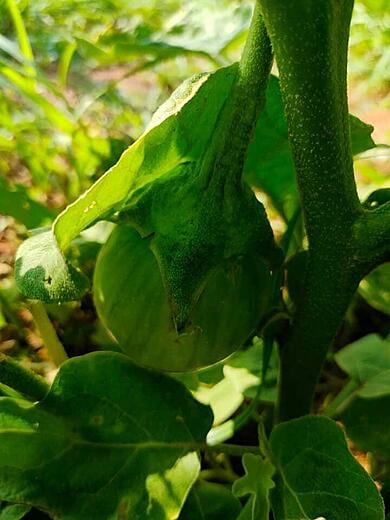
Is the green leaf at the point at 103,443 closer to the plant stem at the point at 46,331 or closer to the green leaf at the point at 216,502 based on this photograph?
the green leaf at the point at 216,502

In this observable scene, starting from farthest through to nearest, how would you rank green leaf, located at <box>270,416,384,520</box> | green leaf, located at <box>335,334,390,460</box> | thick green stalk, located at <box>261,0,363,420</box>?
green leaf, located at <box>335,334,390,460</box>, green leaf, located at <box>270,416,384,520</box>, thick green stalk, located at <box>261,0,363,420</box>

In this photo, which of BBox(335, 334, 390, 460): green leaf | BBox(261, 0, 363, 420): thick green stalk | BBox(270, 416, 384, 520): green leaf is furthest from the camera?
BBox(335, 334, 390, 460): green leaf

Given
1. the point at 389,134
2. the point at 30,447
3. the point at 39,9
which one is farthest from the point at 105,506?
the point at 389,134

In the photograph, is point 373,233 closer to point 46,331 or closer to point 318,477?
point 318,477

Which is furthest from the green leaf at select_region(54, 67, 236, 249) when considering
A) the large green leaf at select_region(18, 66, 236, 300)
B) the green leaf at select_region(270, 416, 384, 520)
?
the green leaf at select_region(270, 416, 384, 520)

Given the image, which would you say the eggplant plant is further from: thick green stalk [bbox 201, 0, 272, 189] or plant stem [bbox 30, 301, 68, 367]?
plant stem [bbox 30, 301, 68, 367]
